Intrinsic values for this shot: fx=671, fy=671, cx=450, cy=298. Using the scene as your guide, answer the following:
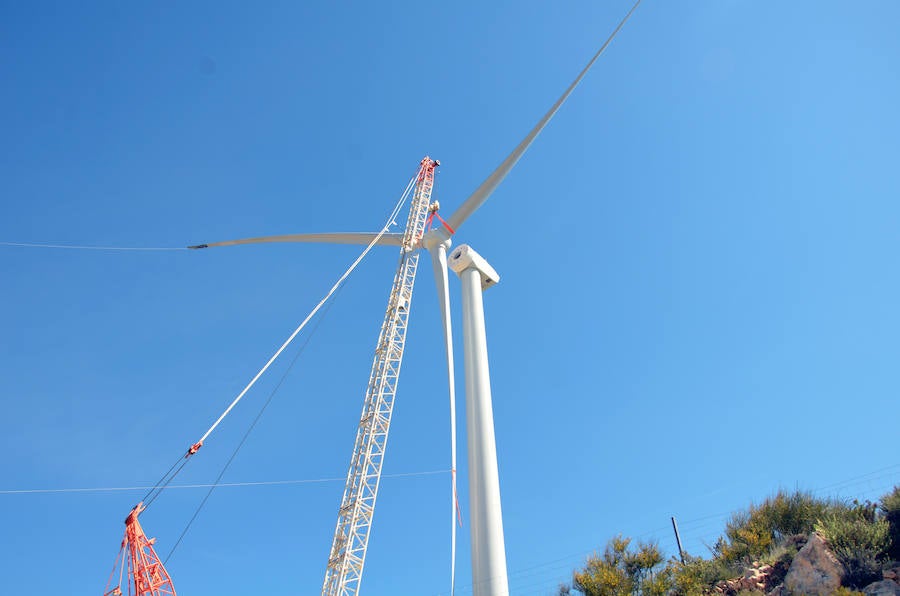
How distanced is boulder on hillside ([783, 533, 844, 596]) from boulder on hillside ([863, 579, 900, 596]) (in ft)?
2.62

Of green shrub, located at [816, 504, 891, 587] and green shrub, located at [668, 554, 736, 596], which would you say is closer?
green shrub, located at [816, 504, 891, 587]

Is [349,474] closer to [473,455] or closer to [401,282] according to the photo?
[401,282]

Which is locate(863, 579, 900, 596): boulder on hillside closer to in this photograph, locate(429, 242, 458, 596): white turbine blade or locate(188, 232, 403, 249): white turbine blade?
locate(429, 242, 458, 596): white turbine blade

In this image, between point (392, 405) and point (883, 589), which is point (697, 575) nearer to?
point (883, 589)

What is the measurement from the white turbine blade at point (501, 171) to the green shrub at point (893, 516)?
60.9 feet

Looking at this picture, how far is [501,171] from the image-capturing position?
30.5m

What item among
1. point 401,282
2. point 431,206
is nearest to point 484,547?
point 401,282

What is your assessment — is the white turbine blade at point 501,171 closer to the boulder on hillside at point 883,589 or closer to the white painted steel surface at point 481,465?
the white painted steel surface at point 481,465

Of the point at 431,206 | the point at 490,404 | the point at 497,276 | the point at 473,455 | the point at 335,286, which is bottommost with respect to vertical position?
the point at 473,455

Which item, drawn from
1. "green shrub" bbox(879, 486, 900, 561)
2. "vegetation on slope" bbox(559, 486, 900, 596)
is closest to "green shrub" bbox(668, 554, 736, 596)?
"vegetation on slope" bbox(559, 486, 900, 596)

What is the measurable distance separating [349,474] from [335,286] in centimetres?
1075

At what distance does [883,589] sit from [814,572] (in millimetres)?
1736

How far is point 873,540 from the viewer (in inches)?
725

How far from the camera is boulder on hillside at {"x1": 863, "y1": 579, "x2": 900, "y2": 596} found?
52.9ft
